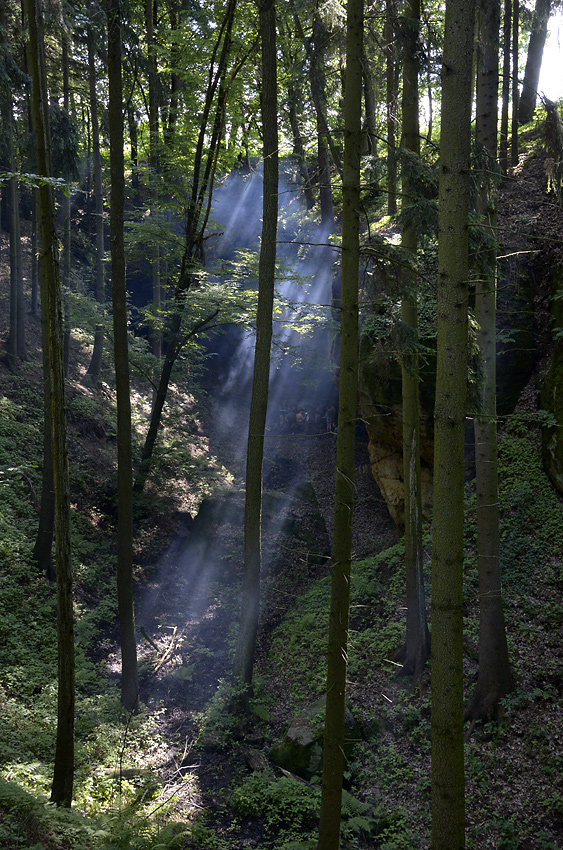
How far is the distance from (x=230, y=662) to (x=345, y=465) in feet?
22.1

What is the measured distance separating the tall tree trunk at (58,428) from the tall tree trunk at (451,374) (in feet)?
12.7

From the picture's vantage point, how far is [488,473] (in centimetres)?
720

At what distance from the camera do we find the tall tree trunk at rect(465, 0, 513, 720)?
6.97 metres

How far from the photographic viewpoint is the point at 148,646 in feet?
34.8

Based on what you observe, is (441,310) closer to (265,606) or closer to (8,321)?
(265,606)

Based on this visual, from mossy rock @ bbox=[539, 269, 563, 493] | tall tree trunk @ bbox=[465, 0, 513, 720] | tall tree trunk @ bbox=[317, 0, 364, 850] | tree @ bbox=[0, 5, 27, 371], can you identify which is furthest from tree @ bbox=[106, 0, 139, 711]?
mossy rock @ bbox=[539, 269, 563, 493]

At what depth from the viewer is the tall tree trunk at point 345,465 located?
530 centimetres

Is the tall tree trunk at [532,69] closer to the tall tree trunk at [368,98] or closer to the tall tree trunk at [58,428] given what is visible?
the tall tree trunk at [368,98]

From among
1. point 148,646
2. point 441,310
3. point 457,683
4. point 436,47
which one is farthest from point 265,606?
point 436,47

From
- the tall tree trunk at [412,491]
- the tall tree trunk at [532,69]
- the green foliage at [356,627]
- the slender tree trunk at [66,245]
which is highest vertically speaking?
the tall tree trunk at [532,69]

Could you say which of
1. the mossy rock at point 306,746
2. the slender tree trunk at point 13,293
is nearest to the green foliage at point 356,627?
the mossy rock at point 306,746

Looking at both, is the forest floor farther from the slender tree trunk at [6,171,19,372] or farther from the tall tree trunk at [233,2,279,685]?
the tall tree trunk at [233,2,279,685]

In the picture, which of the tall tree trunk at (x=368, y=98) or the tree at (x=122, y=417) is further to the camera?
the tree at (x=122, y=417)

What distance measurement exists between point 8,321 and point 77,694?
44.1ft
